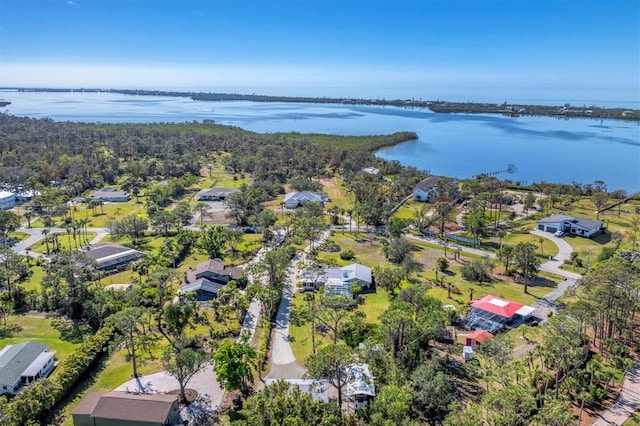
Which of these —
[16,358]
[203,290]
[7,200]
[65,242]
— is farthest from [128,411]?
[7,200]

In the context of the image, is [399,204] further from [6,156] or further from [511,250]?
[6,156]

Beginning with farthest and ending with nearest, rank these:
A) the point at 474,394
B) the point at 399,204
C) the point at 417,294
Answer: the point at 399,204 < the point at 417,294 < the point at 474,394

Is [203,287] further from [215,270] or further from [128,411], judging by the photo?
[128,411]

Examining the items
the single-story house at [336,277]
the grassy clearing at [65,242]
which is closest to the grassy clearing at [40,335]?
the grassy clearing at [65,242]

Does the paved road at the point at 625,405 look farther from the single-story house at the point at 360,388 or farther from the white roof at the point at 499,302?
the single-story house at the point at 360,388

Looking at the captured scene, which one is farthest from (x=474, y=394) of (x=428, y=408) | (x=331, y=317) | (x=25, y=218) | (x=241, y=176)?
(x=241, y=176)

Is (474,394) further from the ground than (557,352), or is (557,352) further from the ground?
(557,352)
